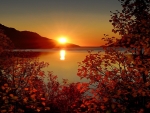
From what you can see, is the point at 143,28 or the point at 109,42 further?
the point at 109,42

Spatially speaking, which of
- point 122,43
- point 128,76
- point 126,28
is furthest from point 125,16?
point 128,76

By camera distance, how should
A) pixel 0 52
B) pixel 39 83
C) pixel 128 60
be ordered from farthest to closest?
pixel 39 83 < pixel 0 52 < pixel 128 60

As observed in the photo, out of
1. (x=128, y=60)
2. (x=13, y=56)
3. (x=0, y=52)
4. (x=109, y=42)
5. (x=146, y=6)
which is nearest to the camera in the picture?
(x=146, y=6)

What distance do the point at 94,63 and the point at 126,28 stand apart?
3964mm

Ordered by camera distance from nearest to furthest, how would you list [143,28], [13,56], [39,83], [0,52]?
[143,28], [0,52], [13,56], [39,83]

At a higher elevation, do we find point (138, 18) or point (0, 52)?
point (138, 18)

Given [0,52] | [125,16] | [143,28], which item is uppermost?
[125,16]

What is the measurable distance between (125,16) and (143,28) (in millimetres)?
2672

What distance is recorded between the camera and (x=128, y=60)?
17.2m

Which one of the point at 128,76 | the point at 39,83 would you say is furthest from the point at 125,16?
the point at 39,83

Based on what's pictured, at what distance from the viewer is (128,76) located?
57.6ft

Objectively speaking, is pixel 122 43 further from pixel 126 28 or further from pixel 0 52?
pixel 0 52

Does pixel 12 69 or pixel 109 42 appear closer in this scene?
pixel 109 42

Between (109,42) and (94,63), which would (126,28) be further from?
(94,63)
